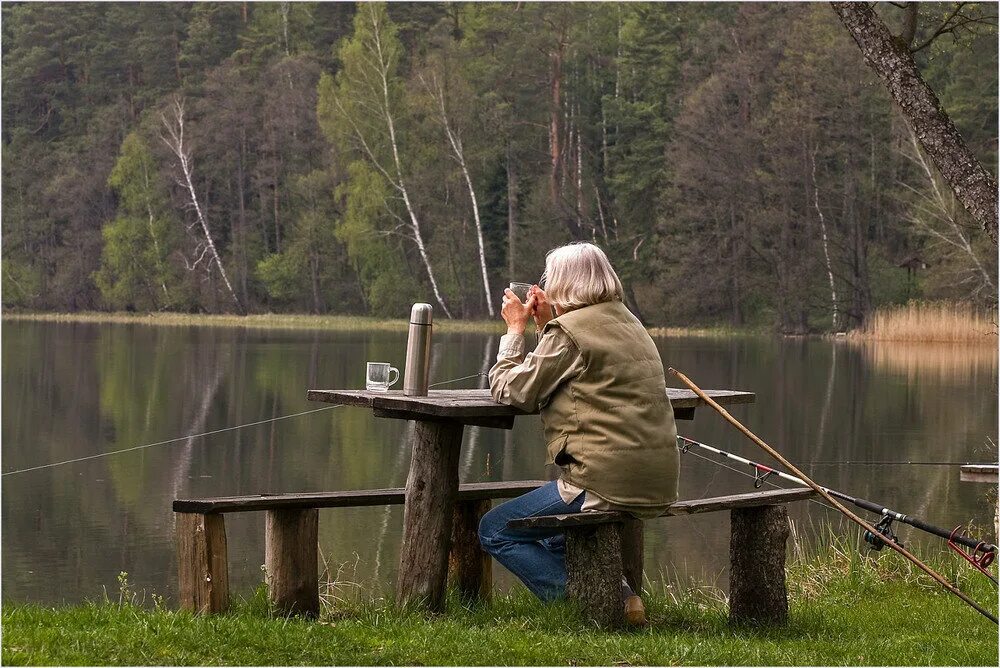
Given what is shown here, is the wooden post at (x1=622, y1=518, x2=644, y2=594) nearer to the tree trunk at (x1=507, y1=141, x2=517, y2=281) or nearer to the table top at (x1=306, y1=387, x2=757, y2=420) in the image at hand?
the table top at (x1=306, y1=387, x2=757, y2=420)

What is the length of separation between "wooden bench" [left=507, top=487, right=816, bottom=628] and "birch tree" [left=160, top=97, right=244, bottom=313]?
4401 centimetres

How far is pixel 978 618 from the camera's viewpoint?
234 inches

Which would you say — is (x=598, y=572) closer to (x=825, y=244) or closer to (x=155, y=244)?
(x=825, y=244)

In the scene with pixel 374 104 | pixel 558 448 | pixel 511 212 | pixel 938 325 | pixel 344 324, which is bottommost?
pixel 344 324

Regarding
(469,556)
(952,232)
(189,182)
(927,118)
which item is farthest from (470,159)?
(469,556)

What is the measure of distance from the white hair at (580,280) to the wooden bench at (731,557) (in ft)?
2.38

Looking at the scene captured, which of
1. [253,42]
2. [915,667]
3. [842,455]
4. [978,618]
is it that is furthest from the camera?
[253,42]

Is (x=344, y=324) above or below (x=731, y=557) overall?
below

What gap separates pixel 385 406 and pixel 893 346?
1069 inches

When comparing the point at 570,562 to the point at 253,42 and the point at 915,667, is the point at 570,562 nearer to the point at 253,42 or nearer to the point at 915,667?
the point at 915,667

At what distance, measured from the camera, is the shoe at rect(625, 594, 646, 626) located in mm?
5137

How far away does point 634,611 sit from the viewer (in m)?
5.14

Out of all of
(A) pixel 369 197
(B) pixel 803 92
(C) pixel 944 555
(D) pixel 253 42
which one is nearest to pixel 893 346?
(B) pixel 803 92

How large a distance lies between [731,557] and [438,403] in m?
1.43
